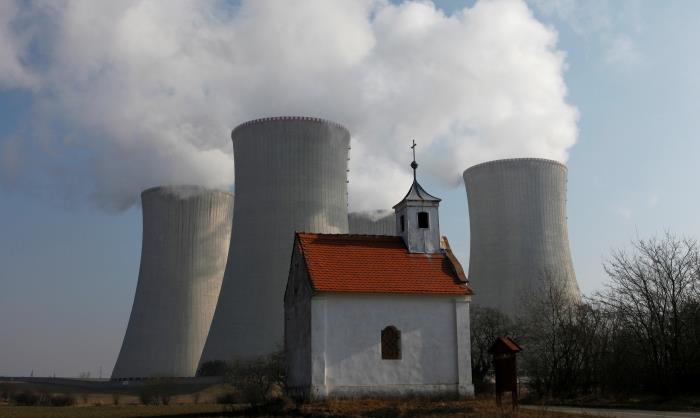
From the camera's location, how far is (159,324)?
3347cm

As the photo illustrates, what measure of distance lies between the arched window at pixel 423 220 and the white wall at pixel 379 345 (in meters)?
2.30

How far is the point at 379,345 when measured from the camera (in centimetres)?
1612

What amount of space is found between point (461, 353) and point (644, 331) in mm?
5060

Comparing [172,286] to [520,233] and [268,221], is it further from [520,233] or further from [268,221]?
[520,233]

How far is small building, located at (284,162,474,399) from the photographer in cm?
1582

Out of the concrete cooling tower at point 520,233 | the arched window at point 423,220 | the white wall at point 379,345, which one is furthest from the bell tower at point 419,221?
the concrete cooling tower at point 520,233

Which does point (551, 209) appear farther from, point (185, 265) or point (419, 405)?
Result: point (419, 405)

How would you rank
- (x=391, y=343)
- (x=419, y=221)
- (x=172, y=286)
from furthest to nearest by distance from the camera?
(x=172, y=286) → (x=419, y=221) → (x=391, y=343)

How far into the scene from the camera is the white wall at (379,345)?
15.8m

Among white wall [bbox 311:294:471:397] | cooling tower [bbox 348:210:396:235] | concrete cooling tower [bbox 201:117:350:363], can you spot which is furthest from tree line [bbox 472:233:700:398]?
cooling tower [bbox 348:210:396:235]

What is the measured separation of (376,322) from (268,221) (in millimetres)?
A: 13601

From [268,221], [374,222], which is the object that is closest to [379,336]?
[268,221]

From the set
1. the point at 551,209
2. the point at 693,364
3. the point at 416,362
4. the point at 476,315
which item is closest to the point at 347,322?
the point at 416,362

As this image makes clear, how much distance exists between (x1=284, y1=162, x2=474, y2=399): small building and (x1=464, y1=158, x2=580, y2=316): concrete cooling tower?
1492 cm
